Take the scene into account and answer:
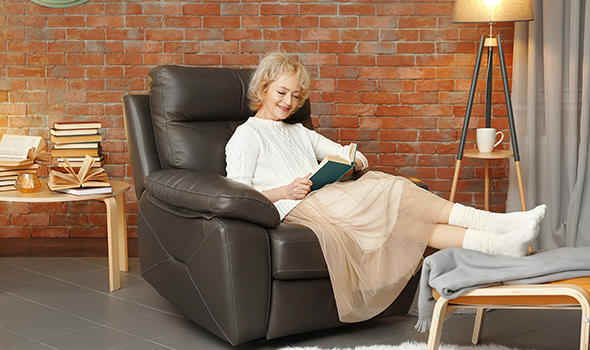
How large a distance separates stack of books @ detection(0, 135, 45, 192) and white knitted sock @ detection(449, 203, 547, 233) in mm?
1991

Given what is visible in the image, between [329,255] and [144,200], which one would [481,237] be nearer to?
[329,255]

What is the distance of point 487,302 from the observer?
191 cm

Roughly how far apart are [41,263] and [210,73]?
146 cm

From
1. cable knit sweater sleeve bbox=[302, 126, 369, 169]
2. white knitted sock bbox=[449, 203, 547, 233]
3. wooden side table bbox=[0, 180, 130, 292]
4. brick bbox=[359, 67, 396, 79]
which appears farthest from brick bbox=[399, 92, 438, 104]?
wooden side table bbox=[0, 180, 130, 292]

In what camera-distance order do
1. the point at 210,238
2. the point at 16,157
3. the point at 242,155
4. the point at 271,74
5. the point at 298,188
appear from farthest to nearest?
the point at 16,157 → the point at 271,74 → the point at 242,155 → the point at 298,188 → the point at 210,238

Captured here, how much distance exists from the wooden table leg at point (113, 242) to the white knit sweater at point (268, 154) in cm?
60

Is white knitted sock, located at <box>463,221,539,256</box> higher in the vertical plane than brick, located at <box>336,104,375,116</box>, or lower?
lower

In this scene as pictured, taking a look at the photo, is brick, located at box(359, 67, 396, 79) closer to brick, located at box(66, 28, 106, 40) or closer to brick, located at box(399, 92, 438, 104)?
brick, located at box(399, 92, 438, 104)

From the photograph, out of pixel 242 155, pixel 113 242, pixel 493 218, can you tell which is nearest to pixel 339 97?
pixel 242 155

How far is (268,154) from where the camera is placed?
293 cm

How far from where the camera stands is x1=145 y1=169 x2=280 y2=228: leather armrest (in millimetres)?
2316

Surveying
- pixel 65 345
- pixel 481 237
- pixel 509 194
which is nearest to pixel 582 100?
pixel 509 194

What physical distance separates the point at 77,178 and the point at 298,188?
1.08m

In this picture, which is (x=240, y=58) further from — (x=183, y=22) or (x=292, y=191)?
(x=292, y=191)
